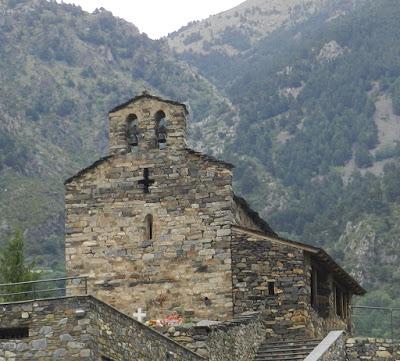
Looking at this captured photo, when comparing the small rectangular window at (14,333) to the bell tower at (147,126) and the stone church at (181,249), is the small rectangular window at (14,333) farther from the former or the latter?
the bell tower at (147,126)

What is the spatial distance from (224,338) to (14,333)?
846cm

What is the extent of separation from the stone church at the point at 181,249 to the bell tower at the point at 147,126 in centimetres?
3

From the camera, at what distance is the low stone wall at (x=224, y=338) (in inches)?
1248

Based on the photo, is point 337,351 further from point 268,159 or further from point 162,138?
point 268,159

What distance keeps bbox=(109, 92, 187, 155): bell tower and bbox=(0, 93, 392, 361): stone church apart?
3cm

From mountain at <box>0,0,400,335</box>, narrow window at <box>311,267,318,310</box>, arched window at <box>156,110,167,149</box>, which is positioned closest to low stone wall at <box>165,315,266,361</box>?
narrow window at <box>311,267,318,310</box>

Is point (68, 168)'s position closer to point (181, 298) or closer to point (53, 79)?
point (53, 79)

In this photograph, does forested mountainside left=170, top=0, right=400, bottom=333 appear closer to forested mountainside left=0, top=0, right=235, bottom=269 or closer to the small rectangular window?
forested mountainside left=0, top=0, right=235, bottom=269

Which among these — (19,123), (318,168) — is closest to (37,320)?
(19,123)

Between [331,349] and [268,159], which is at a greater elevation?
[268,159]

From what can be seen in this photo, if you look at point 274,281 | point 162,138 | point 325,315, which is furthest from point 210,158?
point 325,315

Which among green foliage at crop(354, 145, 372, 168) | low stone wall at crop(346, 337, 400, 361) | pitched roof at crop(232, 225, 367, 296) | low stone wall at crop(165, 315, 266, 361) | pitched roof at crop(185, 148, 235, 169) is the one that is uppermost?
green foliage at crop(354, 145, 372, 168)

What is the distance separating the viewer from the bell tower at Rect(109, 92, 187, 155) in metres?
40.3

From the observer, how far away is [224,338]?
3341cm
